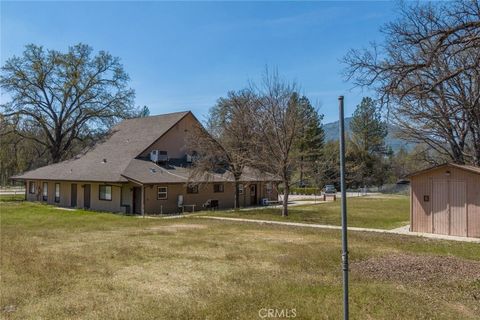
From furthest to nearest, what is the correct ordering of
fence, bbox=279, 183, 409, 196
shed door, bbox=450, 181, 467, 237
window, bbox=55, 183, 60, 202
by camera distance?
fence, bbox=279, 183, 409, 196
window, bbox=55, 183, 60, 202
shed door, bbox=450, 181, 467, 237

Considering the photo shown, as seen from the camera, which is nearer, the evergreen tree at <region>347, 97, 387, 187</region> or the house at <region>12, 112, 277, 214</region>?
the house at <region>12, 112, 277, 214</region>

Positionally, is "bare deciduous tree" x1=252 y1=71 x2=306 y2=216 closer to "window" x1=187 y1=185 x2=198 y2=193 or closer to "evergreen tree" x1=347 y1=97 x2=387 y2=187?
"window" x1=187 y1=185 x2=198 y2=193

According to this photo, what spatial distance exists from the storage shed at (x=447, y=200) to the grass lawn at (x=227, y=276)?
95.5 inches

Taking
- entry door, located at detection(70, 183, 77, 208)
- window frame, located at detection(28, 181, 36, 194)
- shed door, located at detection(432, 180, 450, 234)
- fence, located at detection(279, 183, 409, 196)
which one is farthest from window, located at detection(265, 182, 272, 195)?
window frame, located at detection(28, 181, 36, 194)

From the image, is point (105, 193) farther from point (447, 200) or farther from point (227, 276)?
point (447, 200)

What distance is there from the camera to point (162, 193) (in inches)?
1022

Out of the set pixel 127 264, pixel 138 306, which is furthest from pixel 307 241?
pixel 138 306

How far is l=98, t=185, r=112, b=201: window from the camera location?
26.9 m

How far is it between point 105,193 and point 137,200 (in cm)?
333

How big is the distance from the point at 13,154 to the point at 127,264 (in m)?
37.3

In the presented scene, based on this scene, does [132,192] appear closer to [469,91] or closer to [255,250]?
[255,250]

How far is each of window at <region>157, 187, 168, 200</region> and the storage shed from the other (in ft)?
50.6

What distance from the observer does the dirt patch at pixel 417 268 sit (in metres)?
8.35

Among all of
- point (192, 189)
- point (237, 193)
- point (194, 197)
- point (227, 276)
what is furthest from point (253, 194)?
point (227, 276)
